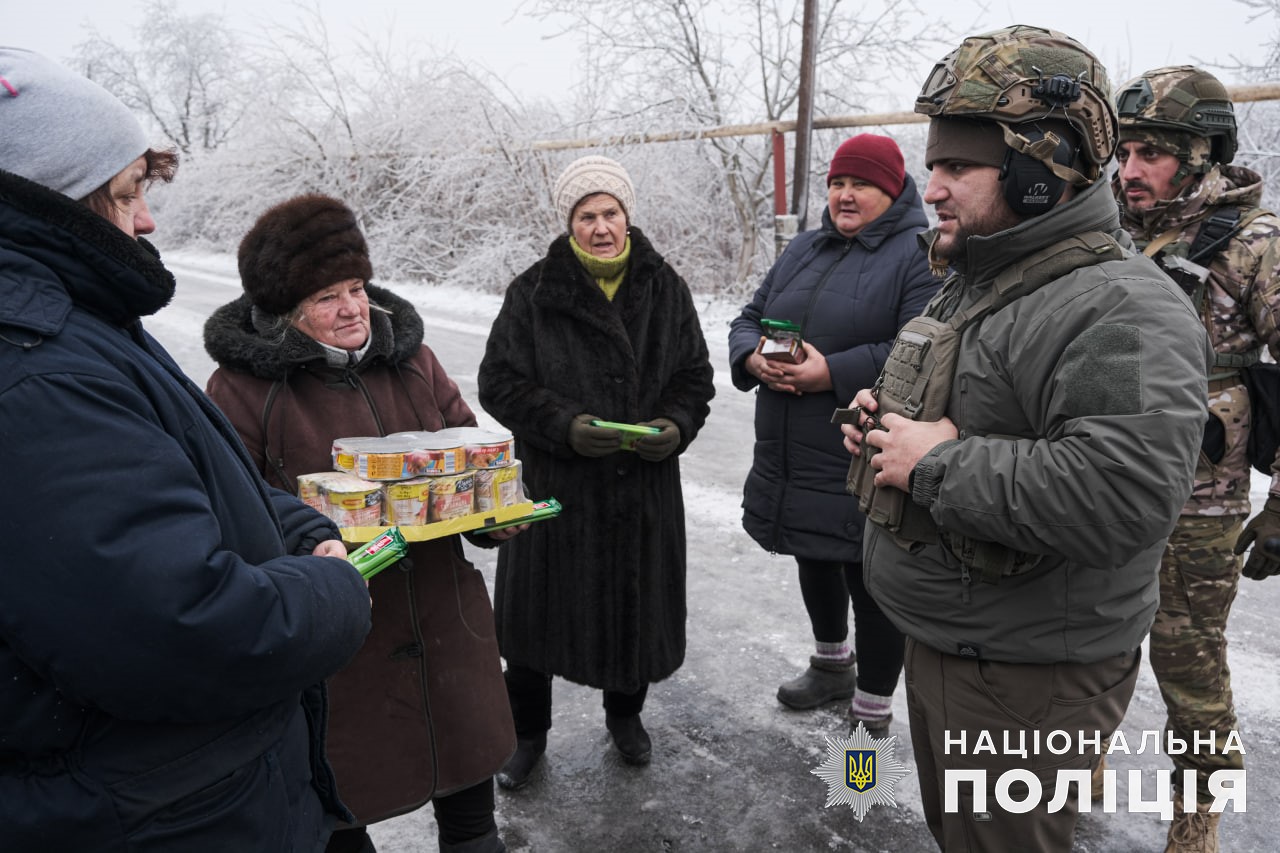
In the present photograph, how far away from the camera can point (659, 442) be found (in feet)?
10.2

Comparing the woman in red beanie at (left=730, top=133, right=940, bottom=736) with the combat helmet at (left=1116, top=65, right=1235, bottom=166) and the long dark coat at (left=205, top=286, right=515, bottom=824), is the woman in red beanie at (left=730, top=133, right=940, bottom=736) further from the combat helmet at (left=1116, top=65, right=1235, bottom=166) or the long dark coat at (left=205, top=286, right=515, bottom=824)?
the long dark coat at (left=205, top=286, right=515, bottom=824)

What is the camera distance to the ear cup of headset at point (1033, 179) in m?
1.90

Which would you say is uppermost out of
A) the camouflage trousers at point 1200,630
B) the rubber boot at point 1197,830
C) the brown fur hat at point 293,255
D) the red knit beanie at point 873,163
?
the red knit beanie at point 873,163

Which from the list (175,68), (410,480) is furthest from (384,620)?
(175,68)

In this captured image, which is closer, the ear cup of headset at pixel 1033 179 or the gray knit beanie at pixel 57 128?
the gray knit beanie at pixel 57 128

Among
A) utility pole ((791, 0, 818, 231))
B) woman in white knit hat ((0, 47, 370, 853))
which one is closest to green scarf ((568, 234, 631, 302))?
woman in white knit hat ((0, 47, 370, 853))

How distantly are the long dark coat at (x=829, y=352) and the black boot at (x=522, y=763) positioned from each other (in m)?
1.14

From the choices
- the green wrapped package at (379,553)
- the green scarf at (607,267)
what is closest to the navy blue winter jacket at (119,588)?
the green wrapped package at (379,553)

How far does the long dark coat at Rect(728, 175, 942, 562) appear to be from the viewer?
329 centimetres

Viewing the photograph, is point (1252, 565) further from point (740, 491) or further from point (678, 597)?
point (740, 491)

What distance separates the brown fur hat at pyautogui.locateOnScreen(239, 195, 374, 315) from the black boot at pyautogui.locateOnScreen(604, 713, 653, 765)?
190cm

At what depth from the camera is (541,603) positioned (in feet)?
10.6

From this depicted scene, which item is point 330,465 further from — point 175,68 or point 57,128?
point 175,68

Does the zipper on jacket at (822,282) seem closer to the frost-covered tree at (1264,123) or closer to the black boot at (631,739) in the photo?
the black boot at (631,739)
